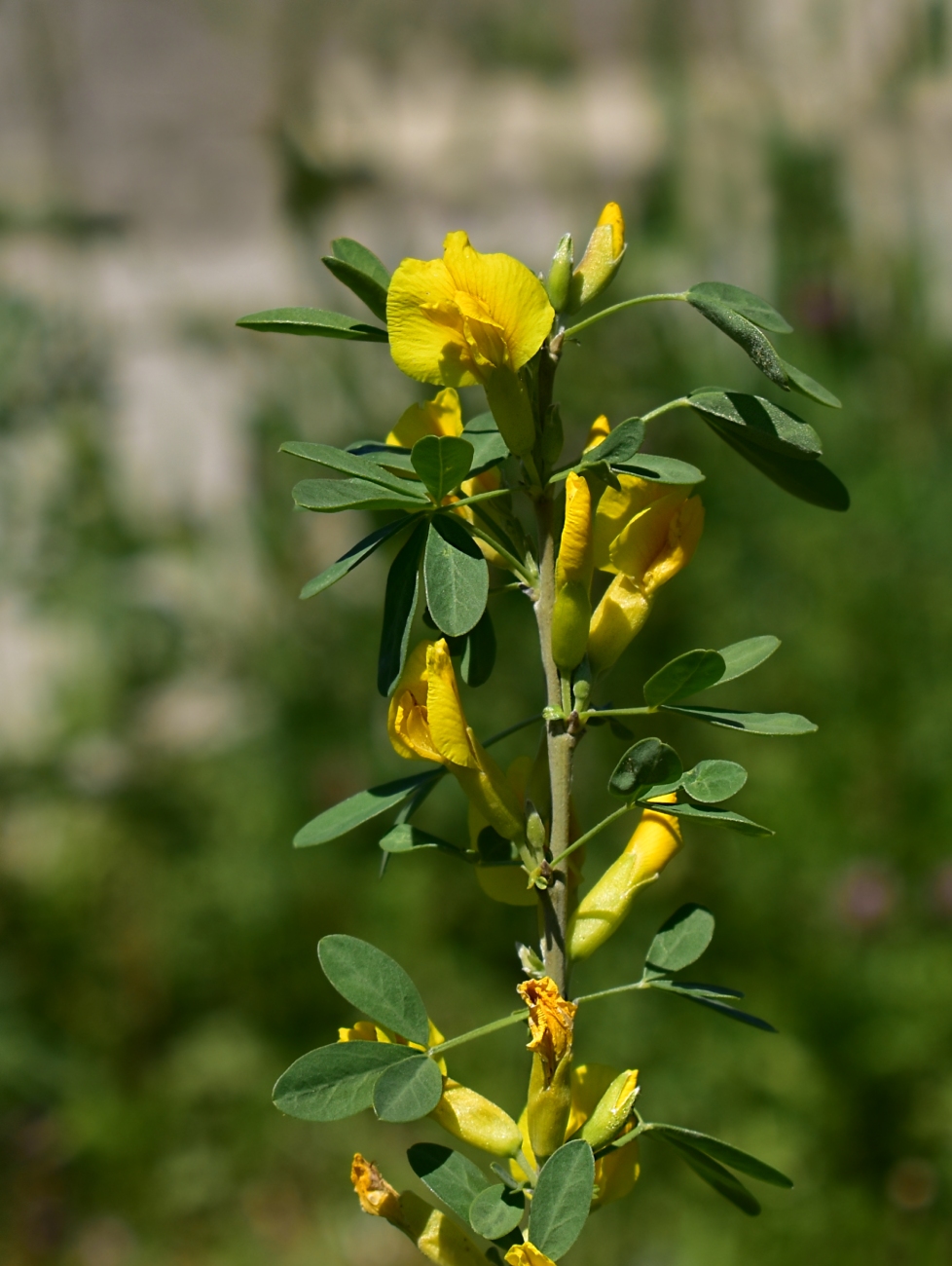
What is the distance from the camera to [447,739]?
0.41m

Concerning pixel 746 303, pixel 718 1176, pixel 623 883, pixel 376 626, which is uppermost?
pixel 746 303

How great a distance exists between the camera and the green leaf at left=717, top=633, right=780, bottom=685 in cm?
47

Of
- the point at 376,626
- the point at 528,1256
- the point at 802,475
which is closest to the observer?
the point at 528,1256

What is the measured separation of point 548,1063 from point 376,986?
0.08 m

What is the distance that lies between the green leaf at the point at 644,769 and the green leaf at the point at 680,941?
0.24 feet

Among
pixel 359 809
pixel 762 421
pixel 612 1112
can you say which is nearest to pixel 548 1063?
pixel 612 1112

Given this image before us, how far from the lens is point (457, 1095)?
438mm

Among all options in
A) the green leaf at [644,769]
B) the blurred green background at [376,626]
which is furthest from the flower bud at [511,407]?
the blurred green background at [376,626]

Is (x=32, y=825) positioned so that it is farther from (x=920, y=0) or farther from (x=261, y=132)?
(x=920, y=0)

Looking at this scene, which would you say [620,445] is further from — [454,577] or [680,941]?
[680,941]

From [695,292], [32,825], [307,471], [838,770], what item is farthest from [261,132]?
[695,292]

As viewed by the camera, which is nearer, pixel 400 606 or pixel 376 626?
pixel 400 606

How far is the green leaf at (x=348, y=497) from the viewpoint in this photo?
1.37 ft

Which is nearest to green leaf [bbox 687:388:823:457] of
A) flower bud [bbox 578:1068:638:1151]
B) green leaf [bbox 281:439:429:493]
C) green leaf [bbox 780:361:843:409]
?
green leaf [bbox 780:361:843:409]
